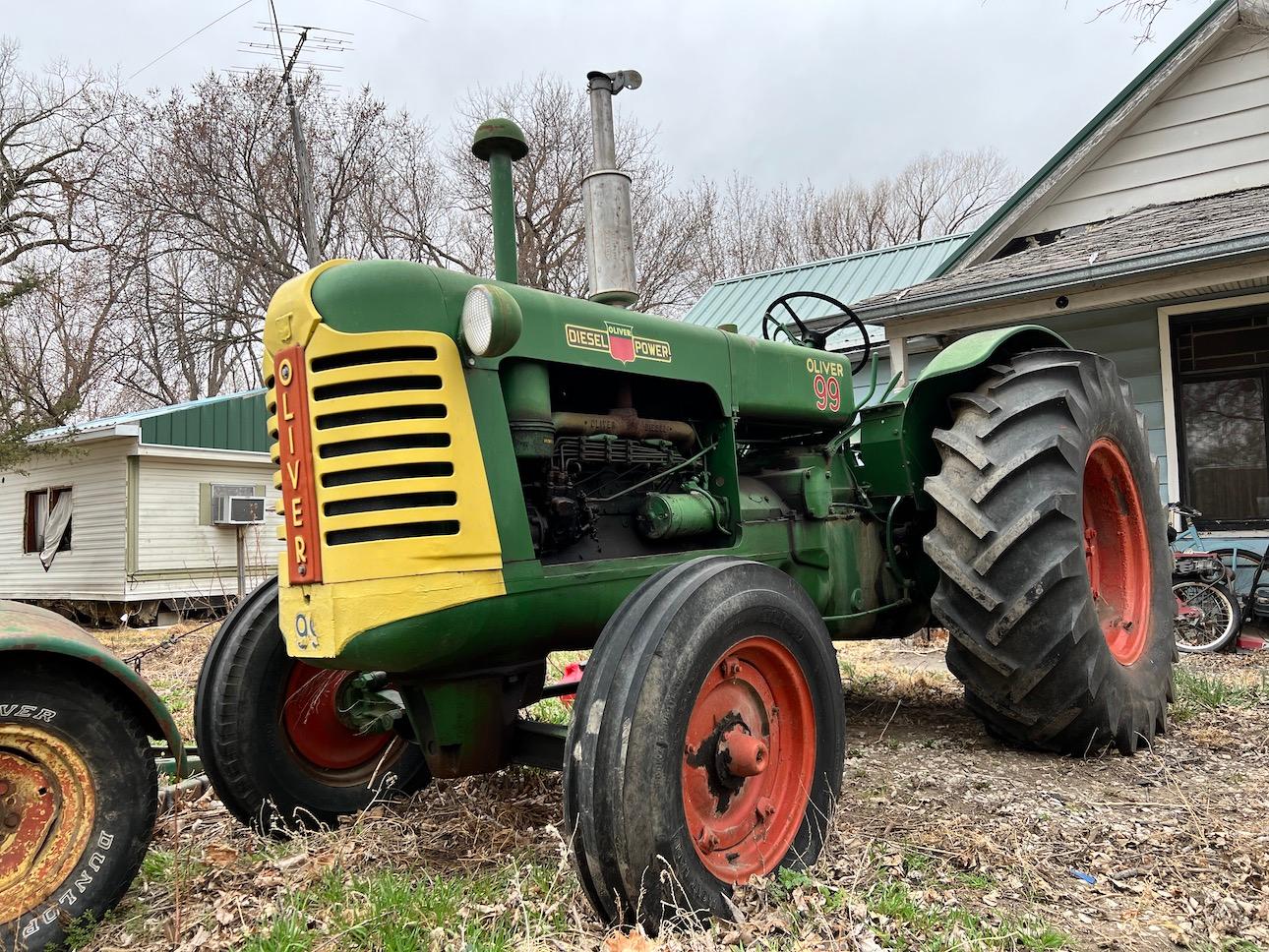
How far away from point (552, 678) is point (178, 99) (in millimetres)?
20976

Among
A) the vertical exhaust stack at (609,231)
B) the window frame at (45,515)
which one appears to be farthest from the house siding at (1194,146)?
the window frame at (45,515)

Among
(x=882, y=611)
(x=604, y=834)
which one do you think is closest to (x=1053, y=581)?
(x=882, y=611)

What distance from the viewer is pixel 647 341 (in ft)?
10.3

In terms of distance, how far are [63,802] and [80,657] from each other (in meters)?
0.33

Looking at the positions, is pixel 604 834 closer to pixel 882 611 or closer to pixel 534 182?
pixel 882 611

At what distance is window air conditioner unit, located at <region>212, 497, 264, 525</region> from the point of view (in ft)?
44.7

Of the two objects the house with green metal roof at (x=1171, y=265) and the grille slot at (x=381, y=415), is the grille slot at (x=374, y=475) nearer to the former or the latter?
the grille slot at (x=381, y=415)

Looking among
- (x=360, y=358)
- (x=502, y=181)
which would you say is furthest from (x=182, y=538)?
(x=360, y=358)

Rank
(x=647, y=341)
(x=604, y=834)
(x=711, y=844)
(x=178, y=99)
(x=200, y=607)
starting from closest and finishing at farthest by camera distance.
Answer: (x=604, y=834) → (x=711, y=844) → (x=647, y=341) → (x=200, y=607) → (x=178, y=99)

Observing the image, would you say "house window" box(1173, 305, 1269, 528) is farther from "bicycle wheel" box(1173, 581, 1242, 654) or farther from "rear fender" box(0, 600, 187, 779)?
"rear fender" box(0, 600, 187, 779)

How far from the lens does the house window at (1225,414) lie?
736cm

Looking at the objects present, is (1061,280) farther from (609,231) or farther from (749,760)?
(749,760)

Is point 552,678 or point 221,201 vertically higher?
point 221,201

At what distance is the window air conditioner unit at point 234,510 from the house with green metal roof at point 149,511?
0.01 metres
